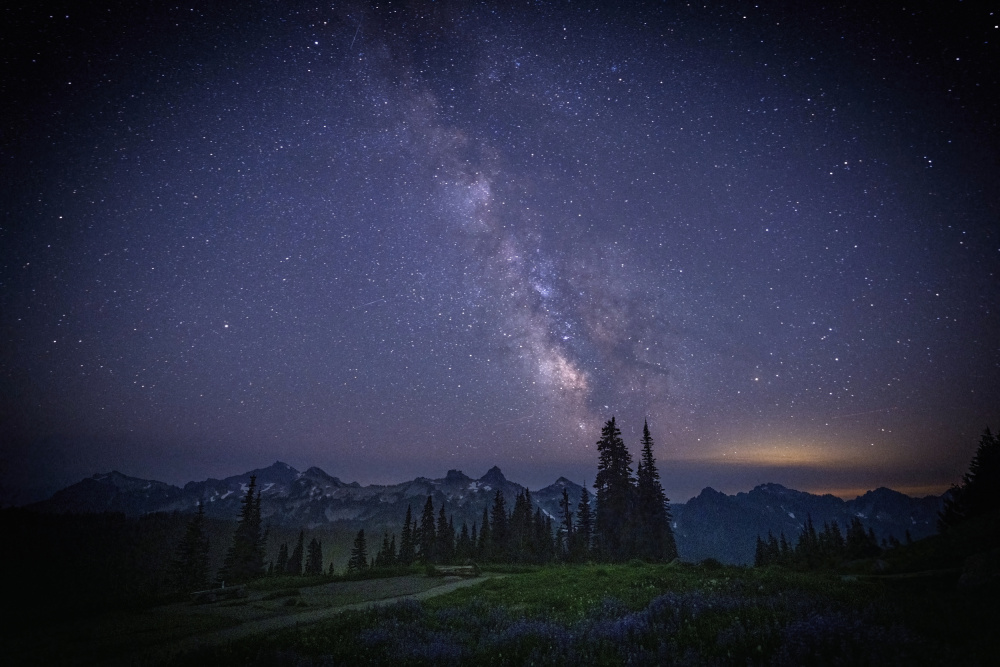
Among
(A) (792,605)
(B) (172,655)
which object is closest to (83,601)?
(B) (172,655)

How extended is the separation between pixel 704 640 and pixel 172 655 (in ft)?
40.8

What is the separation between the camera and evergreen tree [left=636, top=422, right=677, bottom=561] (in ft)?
164

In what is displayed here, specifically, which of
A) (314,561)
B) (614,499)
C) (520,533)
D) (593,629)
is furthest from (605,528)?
(314,561)

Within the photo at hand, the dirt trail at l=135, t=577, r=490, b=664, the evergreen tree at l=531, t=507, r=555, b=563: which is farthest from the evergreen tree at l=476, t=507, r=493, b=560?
the dirt trail at l=135, t=577, r=490, b=664

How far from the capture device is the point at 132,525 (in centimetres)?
19550

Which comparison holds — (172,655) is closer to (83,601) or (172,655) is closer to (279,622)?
(279,622)

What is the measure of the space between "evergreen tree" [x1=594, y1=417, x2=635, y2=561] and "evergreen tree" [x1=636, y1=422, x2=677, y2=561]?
1.64 m

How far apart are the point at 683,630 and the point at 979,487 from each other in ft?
155

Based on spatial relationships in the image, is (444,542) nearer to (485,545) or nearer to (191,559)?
(485,545)

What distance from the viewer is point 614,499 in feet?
171

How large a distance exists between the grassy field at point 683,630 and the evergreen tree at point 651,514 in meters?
39.2

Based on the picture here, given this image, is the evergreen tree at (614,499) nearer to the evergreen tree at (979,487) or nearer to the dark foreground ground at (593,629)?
the evergreen tree at (979,487)

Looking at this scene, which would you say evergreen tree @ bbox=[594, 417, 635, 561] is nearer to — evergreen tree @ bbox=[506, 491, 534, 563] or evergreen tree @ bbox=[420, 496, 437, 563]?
evergreen tree @ bbox=[506, 491, 534, 563]

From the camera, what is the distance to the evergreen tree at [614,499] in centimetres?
4911
